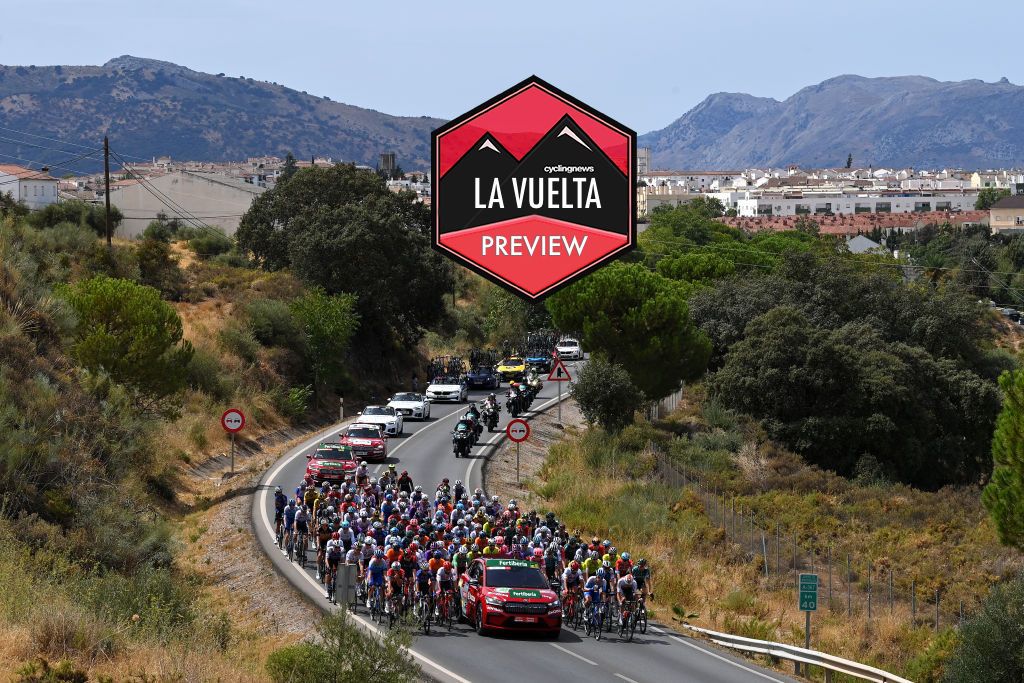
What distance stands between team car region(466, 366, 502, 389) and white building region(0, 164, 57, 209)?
7130cm

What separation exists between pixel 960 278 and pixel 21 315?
11782 centimetres

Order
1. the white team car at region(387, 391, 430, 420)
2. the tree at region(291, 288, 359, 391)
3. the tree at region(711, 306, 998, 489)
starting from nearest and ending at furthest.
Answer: the white team car at region(387, 391, 430, 420)
the tree at region(711, 306, 998, 489)
the tree at region(291, 288, 359, 391)

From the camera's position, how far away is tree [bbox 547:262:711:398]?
54.2 meters

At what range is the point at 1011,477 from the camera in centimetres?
3259

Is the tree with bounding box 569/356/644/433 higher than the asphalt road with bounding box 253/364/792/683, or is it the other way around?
the tree with bounding box 569/356/644/433

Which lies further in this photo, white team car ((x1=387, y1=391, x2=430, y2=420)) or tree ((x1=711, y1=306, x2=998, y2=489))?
tree ((x1=711, y1=306, x2=998, y2=489))

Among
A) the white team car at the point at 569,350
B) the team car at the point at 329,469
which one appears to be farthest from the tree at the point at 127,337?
the white team car at the point at 569,350

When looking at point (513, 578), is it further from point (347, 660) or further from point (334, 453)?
point (334, 453)

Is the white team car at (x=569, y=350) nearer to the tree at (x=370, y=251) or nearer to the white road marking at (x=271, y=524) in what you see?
the tree at (x=370, y=251)

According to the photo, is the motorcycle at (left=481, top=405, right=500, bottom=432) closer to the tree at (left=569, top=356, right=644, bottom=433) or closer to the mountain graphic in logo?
the tree at (left=569, top=356, right=644, bottom=433)

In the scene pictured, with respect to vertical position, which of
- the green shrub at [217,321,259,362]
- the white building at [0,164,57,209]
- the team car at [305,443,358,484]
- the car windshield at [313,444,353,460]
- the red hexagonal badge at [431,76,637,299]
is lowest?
the team car at [305,443,358,484]

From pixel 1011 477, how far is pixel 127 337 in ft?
85.6

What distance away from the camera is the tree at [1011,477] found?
3216 centimetres

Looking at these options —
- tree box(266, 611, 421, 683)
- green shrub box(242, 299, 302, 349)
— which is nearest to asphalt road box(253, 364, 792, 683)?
tree box(266, 611, 421, 683)
